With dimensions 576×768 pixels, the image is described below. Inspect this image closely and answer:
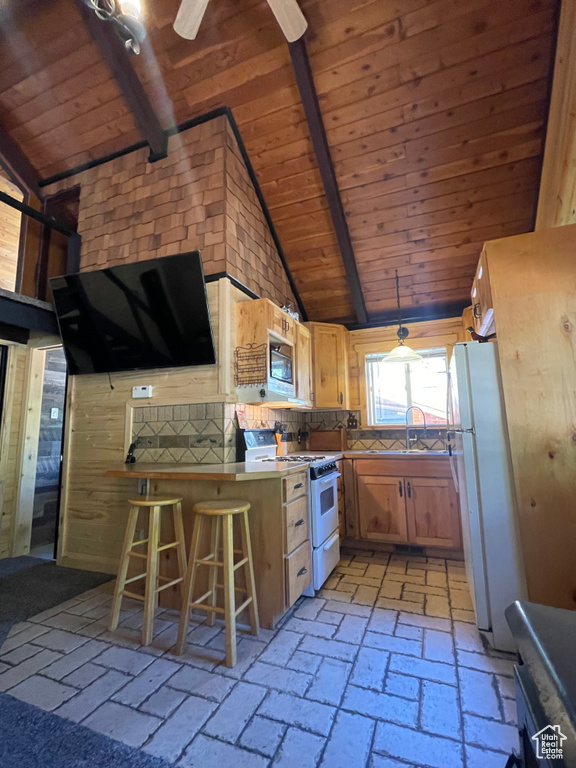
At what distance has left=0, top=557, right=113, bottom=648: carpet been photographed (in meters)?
2.29

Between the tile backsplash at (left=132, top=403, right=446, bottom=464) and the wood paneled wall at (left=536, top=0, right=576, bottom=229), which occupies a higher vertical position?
the wood paneled wall at (left=536, top=0, right=576, bottom=229)

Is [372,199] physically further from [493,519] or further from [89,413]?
[89,413]

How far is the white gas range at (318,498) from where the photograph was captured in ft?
8.29

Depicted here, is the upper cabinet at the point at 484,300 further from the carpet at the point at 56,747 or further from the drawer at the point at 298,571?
the carpet at the point at 56,747

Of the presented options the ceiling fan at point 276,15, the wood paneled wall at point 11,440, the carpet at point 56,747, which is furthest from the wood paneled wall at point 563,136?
the wood paneled wall at point 11,440

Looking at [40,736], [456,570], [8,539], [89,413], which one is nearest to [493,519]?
[456,570]

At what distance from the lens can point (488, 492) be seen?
197cm

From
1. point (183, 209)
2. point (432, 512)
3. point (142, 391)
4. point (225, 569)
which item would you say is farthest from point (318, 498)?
point (183, 209)

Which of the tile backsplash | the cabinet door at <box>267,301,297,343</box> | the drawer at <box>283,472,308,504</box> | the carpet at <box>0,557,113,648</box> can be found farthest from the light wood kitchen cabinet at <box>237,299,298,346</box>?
the carpet at <box>0,557,113,648</box>

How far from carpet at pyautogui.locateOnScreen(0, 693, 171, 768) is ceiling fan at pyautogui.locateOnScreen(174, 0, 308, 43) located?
338 centimetres

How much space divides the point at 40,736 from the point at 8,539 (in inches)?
107

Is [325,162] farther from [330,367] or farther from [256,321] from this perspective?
[330,367]

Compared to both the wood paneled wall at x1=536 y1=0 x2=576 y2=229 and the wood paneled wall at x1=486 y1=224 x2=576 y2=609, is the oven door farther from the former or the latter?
the wood paneled wall at x1=536 y1=0 x2=576 y2=229

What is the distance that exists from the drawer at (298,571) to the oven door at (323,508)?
12cm
